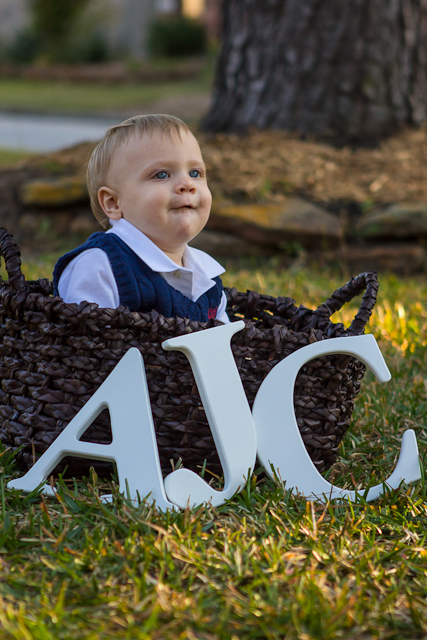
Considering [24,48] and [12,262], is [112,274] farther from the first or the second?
[24,48]

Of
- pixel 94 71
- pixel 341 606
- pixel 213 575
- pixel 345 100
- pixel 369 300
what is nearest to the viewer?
pixel 341 606

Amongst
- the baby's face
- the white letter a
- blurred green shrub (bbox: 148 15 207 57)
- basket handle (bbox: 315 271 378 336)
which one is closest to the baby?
the baby's face

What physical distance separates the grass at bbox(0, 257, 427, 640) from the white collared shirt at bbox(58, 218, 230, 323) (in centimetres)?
45

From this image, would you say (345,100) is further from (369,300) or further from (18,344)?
(18,344)

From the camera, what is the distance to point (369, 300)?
1.73 metres

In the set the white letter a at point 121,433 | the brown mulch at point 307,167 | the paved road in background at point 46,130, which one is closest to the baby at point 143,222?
the white letter a at point 121,433

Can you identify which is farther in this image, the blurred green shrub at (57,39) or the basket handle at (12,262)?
the blurred green shrub at (57,39)

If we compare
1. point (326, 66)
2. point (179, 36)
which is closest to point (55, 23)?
point (179, 36)

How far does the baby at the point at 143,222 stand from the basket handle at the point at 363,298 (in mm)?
429

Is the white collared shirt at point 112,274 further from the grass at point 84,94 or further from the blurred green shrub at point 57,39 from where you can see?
the blurred green shrub at point 57,39

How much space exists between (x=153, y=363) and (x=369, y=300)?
614 mm

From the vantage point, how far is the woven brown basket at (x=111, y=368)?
1.52 m

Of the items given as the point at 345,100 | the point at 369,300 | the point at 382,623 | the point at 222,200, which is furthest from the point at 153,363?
the point at 345,100

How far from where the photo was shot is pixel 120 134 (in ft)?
5.80
